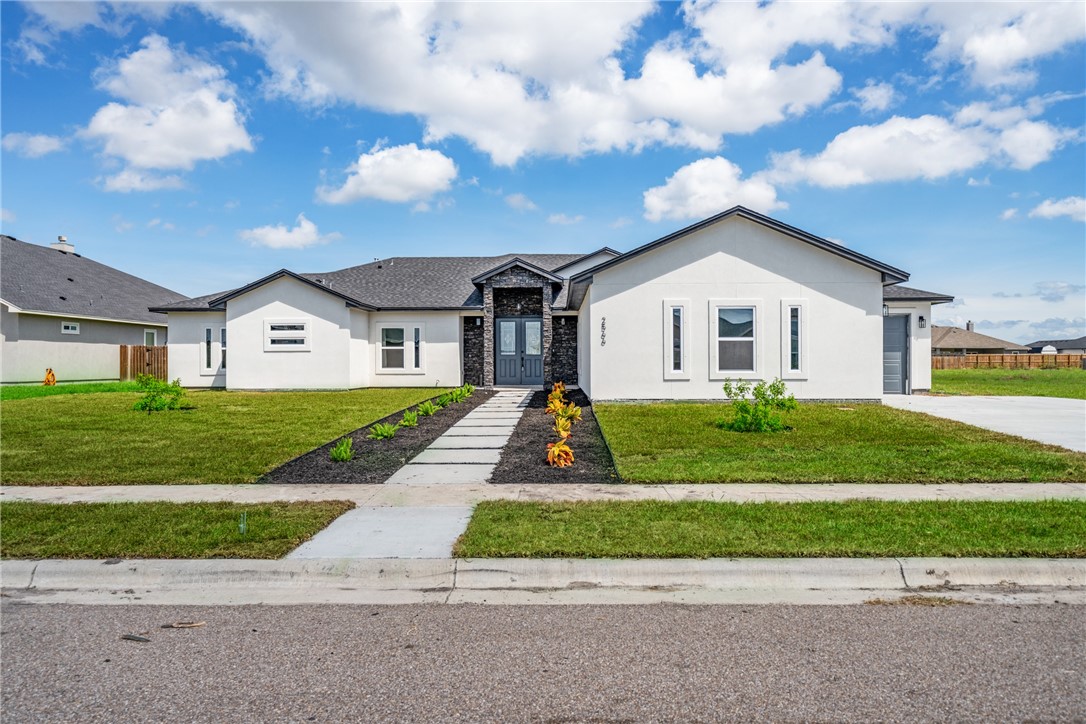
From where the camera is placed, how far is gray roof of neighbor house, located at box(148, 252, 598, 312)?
936 inches

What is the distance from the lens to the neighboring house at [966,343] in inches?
2955

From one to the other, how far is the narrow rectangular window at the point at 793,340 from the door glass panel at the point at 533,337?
402 inches

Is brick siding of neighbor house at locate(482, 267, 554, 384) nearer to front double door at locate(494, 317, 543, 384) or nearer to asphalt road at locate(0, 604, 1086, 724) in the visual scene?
front double door at locate(494, 317, 543, 384)

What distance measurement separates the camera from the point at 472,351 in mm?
24547

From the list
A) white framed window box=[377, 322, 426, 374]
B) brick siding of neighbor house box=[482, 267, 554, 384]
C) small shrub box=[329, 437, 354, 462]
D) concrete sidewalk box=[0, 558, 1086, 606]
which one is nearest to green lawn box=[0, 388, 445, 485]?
small shrub box=[329, 437, 354, 462]

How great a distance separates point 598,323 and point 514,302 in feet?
26.9

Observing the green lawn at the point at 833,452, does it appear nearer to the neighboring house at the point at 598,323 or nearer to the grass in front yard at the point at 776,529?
the grass in front yard at the point at 776,529

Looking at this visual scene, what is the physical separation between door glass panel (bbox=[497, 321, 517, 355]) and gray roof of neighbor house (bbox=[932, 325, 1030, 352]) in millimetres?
69075

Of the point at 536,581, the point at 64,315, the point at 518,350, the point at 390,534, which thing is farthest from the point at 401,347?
the point at 536,581

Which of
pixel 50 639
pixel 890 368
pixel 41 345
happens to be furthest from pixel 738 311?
pixel 41 345

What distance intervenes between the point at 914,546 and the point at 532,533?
315 cm

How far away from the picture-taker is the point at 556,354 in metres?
24.4

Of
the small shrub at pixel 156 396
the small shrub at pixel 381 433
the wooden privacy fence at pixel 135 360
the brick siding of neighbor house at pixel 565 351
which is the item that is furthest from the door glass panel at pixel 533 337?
the wooden privacy fence at pixel 135 360

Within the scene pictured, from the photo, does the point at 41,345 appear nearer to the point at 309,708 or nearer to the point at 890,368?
the point at 309,708
